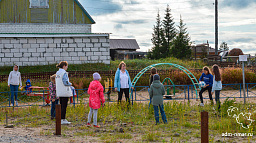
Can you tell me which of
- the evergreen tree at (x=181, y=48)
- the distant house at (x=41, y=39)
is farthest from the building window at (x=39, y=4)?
the evergreen tree at (x=181, y=48)

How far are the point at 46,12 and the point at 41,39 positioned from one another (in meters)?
4.08

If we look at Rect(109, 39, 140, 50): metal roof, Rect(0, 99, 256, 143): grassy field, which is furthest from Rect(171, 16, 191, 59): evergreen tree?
Rect(0, 99, 256, 143): grassy field

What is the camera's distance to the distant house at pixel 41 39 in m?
23.0

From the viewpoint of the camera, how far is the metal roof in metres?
48.7

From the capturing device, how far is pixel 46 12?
1037 inches

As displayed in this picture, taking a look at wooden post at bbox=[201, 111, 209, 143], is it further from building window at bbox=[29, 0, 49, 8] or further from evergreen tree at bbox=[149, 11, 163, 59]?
evergreen tree at bbox=[149, 11, 163, 59]

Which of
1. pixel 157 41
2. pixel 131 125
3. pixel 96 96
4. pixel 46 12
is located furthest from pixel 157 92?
pixel 157 41

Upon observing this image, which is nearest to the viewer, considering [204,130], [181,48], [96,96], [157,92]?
[204,130]

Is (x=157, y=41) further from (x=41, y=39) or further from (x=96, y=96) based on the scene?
(x=96, y=96)

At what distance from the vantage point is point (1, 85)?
1712 centimetres

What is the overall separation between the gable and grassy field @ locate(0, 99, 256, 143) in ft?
52.5

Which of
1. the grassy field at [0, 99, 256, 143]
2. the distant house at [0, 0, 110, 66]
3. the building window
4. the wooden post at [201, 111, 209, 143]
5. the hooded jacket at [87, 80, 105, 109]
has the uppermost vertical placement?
the building window

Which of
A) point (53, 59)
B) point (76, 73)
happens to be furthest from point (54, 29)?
point (76, 73)

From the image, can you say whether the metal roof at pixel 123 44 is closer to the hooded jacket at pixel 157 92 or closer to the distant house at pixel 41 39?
the distant house at pixel 41 39
